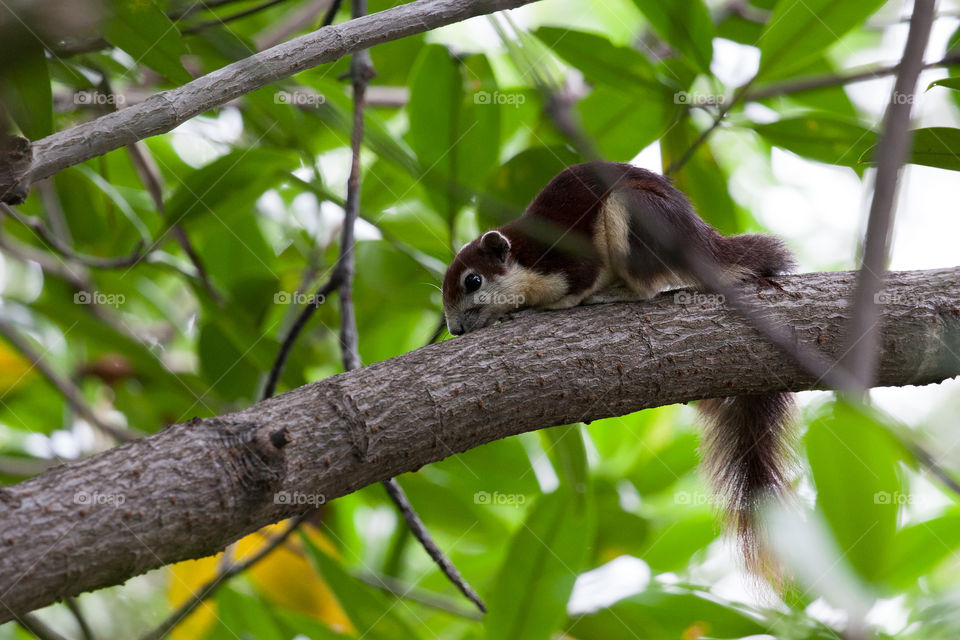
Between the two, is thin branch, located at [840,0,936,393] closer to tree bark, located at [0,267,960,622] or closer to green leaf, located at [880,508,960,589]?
tree bark, located at [0,267,960,622]

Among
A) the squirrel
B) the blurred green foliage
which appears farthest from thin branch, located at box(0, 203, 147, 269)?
the squirrel

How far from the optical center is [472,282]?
2.94 metres

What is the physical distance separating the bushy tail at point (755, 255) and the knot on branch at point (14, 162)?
1954mm

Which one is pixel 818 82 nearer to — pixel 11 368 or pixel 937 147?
pixel 937 147

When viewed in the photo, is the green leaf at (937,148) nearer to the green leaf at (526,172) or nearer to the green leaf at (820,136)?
the green leaf at (820,136)

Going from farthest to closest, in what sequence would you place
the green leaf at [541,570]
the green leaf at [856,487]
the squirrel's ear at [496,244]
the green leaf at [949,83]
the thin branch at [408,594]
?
the squirrel's ear at [496,244] → the thin branch at [408,594] → the green leaf at [541,570] → the green leaf at [949,83] → the green leaf at [856,487]

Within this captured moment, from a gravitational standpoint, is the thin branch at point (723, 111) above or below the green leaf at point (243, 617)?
above

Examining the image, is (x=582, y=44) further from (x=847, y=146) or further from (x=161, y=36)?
(x=161, y=36)

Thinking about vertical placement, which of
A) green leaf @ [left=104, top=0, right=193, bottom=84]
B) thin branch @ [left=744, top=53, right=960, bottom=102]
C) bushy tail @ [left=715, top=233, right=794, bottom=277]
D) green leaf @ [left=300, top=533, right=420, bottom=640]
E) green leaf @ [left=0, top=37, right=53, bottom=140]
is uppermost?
thin branch @ [left=744, top=53, right=960, bottom=102]

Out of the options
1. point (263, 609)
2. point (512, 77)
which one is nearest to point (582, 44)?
point (512, 77)

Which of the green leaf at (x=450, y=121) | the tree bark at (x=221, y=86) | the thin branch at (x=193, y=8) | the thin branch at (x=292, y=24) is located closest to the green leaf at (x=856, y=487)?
the tree bark at (x=221, y=86)

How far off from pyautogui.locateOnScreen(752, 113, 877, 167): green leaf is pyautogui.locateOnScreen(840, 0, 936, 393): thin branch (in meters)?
2.06

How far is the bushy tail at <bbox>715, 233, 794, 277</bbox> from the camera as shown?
8.41ft

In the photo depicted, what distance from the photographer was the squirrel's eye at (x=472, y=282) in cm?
294
